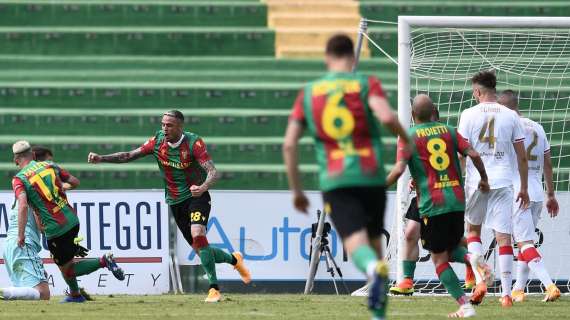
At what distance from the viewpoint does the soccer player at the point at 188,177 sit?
1091 cm

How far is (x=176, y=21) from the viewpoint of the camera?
21609 mm

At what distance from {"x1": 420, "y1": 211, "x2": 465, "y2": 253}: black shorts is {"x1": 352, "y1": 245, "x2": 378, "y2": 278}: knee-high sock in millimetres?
2714

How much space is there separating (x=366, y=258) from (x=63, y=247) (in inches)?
218

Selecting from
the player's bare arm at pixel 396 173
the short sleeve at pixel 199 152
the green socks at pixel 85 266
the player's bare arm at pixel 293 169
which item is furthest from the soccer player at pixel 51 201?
the player's bare arm at pixel 293 169

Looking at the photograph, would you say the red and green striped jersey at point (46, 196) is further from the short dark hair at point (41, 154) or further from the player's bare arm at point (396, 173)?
the player's bare arm at point (396, 173)

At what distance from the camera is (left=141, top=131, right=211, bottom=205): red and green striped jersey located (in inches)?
437

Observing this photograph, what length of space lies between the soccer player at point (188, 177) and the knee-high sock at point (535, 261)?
2868 millimetres

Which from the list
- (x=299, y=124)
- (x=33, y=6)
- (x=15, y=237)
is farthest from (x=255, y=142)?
(x=299, y=124)

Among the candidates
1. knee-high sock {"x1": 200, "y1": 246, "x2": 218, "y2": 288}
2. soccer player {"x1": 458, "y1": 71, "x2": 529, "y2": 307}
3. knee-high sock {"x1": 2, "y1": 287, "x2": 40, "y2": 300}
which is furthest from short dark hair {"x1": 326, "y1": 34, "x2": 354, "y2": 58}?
knee-high sock {"x1": 2, "y1": 287, "x2": 40, "y2": 300}

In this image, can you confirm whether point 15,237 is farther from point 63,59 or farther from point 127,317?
point 63,59

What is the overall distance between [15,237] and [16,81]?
8.70m

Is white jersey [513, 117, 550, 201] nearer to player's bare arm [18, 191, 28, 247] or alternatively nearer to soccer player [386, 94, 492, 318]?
Answer: soccer player [386, 94, 492, 318]

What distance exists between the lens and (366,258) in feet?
19.7

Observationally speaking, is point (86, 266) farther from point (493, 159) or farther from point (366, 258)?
point (366, 258)
